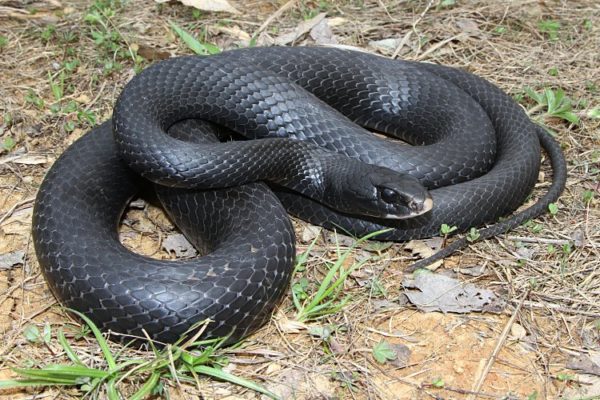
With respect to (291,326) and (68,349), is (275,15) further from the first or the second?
(68,349)

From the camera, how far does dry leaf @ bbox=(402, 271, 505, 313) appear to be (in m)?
4.90

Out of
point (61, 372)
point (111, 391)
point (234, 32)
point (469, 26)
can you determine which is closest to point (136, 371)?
point (111, 391)

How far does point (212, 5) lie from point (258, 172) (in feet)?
10.8

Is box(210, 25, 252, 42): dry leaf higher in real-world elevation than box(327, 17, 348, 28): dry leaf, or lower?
lower

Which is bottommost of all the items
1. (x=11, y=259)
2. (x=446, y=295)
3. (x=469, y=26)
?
(x=11, y=259)

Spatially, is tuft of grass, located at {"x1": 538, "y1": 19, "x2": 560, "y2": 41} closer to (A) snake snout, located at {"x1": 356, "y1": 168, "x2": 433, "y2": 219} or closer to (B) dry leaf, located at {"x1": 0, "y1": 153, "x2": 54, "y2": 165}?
(A) snake snout, located at {"x1": 356, "y1": 168, "x2": 433, "y2": 219}

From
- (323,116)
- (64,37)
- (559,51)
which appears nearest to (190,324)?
(323,116)

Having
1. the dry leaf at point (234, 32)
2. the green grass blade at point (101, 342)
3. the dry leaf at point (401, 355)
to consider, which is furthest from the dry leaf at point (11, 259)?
the dry leaf at point (234, 32)

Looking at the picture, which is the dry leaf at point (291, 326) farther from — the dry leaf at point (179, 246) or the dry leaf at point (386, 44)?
the dry leaf at point (386, 44)

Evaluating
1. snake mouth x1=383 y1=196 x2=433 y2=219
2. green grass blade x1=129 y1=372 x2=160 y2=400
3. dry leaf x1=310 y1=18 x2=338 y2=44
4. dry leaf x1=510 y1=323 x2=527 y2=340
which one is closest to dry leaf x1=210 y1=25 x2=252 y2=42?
dry leaf x1=310 y1=18 x2=338 y2=44

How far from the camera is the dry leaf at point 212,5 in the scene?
783 centimetres

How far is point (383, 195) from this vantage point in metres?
5.32

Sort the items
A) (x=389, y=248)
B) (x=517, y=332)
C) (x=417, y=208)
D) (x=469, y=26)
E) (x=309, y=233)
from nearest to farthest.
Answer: (x=517, y=332)
(x=417, y=208)
(x=389, y=248)
(x=309, y=233)
(x=469, y=26)

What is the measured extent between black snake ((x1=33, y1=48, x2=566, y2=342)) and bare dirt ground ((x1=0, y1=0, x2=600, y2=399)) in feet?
0.90
